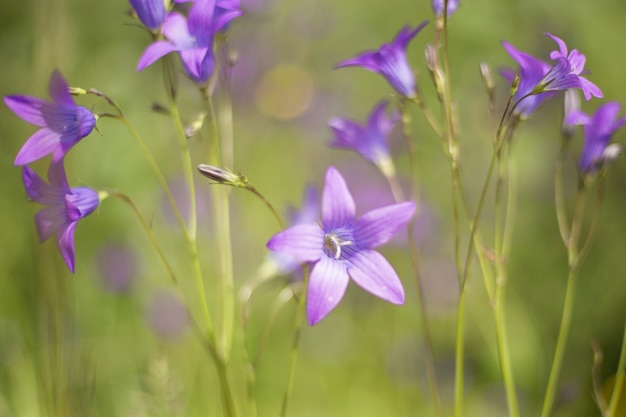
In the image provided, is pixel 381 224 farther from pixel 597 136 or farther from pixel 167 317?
pixel 167 317

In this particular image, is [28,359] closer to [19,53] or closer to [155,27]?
[19,53]

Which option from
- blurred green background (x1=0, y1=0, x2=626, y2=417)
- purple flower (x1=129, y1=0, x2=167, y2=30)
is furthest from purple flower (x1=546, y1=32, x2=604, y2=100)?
blurred green background (x1=0, y1=0, x2=626, y2=417)

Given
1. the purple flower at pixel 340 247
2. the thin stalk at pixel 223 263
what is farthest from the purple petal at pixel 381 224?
the thin stalk at pixel 223 263

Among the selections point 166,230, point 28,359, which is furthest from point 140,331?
point 166,230

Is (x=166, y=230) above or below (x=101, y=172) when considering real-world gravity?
below

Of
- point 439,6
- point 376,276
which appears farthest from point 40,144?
point 439,6
